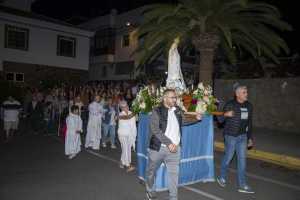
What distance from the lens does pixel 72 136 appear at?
9.75 m

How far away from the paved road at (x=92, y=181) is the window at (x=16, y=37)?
18.6 meters

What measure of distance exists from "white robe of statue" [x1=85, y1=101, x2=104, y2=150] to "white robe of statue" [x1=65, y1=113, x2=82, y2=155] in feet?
4.13

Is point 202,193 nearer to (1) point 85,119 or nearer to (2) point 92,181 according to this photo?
(2) point 92,181

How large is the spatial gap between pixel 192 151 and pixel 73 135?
3.99 m

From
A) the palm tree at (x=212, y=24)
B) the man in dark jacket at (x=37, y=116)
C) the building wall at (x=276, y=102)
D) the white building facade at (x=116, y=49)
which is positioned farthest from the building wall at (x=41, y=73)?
the palm tree at (x=212, y=24)

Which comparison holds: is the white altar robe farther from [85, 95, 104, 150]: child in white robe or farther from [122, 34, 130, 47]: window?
[122, 34, 130, 47]: window

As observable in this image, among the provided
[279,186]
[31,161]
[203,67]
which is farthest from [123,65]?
[279,186]

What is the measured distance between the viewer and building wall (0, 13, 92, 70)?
26672mm

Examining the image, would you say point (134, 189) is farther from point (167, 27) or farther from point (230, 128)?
point (167, 27)

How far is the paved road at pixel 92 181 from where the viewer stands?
249 inches

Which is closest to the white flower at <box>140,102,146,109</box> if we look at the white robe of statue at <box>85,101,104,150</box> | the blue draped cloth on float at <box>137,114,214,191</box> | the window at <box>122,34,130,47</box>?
the blue draped cloth on float at <box>137,114,214,191</box>

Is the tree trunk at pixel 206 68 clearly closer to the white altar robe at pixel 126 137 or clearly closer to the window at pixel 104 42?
the white altar robe at pixel 126 137

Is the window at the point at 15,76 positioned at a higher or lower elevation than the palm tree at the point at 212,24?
lower

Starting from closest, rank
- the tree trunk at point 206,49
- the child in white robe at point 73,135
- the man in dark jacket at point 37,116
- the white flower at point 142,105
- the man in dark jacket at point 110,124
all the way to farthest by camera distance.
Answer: the white flower at point 142,105 → the child in white robe at point 73,135 → the man in dark jacket at point 110,124 → the tree trunk at point 206,49 → the man in dark jacket at point 37,116
